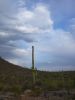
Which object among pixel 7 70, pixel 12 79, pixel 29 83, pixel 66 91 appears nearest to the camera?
pixel 66 91

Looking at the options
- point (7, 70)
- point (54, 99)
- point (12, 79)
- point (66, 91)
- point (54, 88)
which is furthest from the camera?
point (7, 70)

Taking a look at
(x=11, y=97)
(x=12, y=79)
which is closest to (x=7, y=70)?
(x=12, y=79)

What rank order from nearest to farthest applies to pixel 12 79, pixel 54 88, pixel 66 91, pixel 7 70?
pixel 66 91, pixel 54 88, pixel 12 79, pixel 7 70

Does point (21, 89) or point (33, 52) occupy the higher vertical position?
point (33, 52)

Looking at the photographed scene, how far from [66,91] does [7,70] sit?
536 inches

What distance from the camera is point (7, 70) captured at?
28.8 m

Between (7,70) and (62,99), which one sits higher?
(7,70)

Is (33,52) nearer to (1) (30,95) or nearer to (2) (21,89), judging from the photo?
(2) (21,89)

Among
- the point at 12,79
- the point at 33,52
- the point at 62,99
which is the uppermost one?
the point at 33,52

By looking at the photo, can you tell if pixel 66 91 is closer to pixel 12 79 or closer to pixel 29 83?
pixel 29 83

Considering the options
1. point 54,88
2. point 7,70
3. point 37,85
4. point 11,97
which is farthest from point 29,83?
point 7,70

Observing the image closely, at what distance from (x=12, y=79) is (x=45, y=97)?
Result: 7648 millimetres

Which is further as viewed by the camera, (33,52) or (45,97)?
(33,52)

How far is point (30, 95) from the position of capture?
Result: 599 inches
